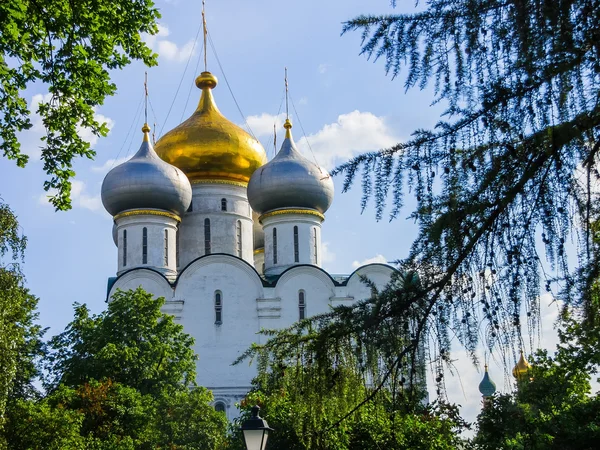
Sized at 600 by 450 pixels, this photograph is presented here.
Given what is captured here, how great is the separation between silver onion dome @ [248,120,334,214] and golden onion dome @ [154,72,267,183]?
2.47 meters

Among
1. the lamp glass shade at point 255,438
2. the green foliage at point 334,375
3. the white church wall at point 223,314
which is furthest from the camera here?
the white church wall at point 223,314

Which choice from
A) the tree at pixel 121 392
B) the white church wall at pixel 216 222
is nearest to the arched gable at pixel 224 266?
the white church wall at pixel 216 222

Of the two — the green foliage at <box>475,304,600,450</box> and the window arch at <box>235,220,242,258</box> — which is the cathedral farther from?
the green foliage at <box>475,304,600,450</box>

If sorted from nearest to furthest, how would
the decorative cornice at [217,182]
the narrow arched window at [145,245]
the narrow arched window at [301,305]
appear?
1. the narrow arched window at [301,305]
2. the narrow arched window at [145,245]
3. the decorative cornice at [217,182]

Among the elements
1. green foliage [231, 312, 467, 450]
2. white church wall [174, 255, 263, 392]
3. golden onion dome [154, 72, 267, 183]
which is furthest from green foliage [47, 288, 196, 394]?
green foliage [231, 312, 467, 450]

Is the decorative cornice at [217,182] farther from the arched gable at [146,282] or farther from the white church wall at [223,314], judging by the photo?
the arched gable at [146,282]

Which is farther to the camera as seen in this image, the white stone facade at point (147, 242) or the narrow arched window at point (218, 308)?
the white stone facade at point (147, 242)

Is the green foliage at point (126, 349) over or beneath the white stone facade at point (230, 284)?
beneath

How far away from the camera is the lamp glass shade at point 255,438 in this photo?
28.7ft

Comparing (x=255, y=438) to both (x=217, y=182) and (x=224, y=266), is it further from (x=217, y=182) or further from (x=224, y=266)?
(x=217, y=182)

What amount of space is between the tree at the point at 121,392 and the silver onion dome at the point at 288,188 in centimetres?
773

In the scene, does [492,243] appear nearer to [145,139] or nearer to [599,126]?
[599,126]

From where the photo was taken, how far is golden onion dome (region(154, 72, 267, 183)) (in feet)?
131

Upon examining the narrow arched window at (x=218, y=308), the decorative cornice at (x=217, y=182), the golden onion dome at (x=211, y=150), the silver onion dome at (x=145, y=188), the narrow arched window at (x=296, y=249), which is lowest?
the narrow arched window at (x=218, y=308)
